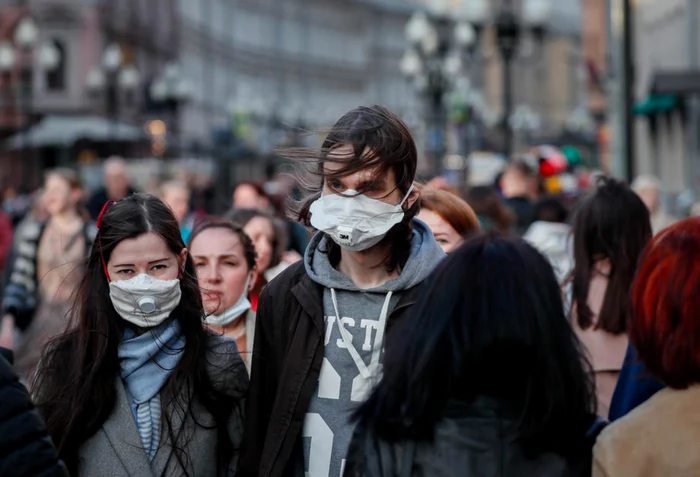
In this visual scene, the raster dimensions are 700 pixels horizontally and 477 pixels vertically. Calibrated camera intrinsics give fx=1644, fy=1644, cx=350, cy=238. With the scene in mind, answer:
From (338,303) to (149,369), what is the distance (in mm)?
614

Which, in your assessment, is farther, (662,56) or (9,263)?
(662,56)

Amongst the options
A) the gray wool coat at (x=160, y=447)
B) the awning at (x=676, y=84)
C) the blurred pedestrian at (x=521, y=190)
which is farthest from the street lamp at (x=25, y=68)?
the gray wool coat at (x=160, y=447)

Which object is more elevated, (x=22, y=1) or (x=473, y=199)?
(x=22, y=1)

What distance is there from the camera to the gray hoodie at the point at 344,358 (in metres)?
4.50

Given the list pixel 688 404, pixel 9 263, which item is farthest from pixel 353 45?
pixel 688 404

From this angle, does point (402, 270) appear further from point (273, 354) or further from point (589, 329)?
point (589, 329)

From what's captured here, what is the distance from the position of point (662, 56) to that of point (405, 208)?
33.3m

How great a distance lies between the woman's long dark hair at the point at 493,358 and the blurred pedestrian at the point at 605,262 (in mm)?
2638

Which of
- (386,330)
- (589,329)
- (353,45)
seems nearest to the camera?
(386,330)

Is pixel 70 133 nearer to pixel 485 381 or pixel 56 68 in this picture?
pixel 56 68

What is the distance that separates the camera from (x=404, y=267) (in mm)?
4633

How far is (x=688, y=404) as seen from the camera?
3758 mm

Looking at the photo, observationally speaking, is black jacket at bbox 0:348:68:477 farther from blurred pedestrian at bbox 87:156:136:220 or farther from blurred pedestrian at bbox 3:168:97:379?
blurred pedestrian at bbox 87:156:136:220

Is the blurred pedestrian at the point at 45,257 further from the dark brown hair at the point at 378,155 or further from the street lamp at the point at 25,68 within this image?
the street lamp at the point at 25,68
